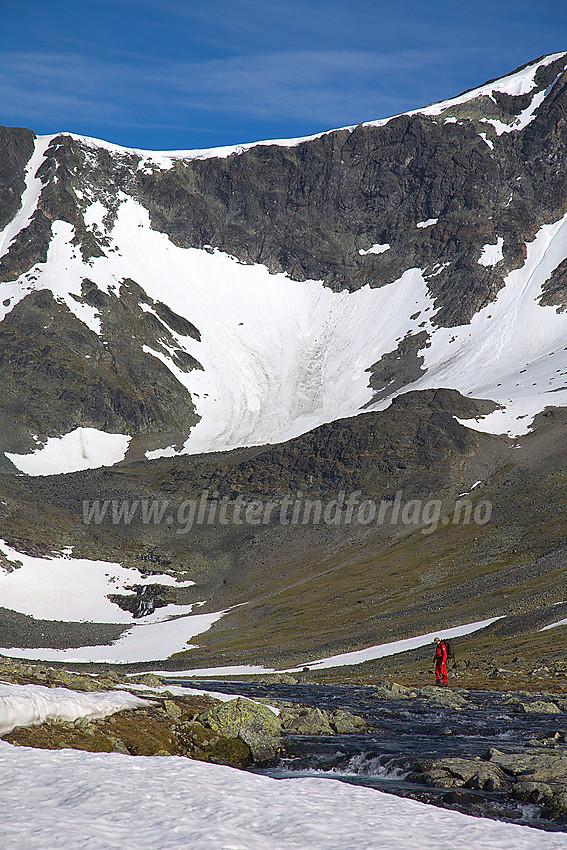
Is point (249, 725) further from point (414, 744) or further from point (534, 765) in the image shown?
point (534, 765)

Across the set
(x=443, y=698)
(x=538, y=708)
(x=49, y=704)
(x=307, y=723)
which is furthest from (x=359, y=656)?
(x=49, y=704)

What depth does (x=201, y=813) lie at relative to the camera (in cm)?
1486

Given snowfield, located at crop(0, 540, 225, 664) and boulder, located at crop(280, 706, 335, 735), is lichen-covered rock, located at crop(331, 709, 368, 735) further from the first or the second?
snowfield, located at crop(0, 540, 225, 664)

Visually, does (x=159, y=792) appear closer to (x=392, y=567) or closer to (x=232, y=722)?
(x=232, y=722)

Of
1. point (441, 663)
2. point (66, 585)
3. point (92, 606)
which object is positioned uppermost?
point (66, 585)

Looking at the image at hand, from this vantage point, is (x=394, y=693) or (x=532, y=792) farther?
(x=394, y=693)

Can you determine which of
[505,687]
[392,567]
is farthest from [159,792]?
[392,567]

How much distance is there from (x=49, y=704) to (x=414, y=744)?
543 inches

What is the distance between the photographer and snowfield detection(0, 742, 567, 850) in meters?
13.2

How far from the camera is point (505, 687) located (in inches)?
1833

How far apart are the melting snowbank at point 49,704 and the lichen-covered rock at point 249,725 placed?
3.07 m

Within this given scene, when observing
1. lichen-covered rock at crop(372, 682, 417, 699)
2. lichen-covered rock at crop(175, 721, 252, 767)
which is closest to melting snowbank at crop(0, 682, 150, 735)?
lichen-covered rock at crop(175, 721, 252, 767)

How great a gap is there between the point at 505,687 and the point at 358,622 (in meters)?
47.6

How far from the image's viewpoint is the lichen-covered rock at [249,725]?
2494 cm
